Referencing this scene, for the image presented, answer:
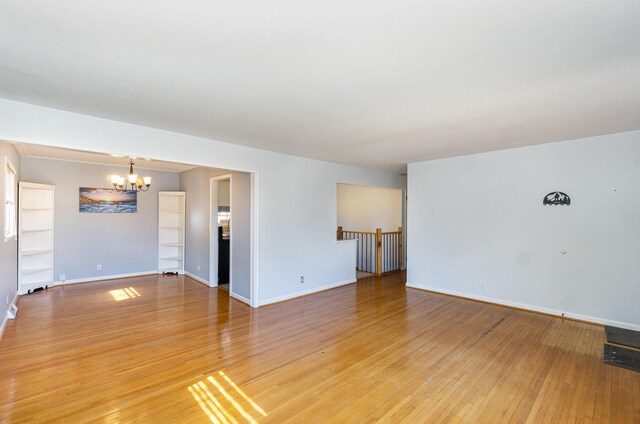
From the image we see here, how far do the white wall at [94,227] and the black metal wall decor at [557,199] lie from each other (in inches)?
296

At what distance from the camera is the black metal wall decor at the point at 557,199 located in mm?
4367

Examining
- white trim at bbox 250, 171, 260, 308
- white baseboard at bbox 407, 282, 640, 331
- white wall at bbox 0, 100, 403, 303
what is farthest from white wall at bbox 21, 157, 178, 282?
white baseboard at bbox 407, 282, 640, 331

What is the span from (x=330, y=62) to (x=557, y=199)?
4.29 metres

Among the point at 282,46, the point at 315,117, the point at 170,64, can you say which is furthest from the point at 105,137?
the point at 282,46

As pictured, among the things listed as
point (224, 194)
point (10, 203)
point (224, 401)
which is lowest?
point (224, 401)

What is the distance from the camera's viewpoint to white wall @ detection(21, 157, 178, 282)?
6.05 m

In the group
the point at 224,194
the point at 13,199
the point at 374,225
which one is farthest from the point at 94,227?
the point at 374,225

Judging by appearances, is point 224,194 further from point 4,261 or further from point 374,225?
point 374,225

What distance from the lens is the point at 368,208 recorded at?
916 cm

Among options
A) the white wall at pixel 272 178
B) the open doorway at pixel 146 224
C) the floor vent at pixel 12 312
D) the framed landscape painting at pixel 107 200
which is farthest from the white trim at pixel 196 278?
the floor vent at pixel 12 312

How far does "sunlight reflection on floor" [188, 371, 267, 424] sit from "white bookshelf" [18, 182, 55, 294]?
203 inches

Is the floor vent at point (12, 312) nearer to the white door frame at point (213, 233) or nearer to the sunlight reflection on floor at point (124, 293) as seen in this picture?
the sunlight reflection on floor at point (124, 293)

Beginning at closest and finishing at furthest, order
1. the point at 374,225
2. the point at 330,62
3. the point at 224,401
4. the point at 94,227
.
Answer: the point at 330,62 → the point at 224,401 → the point at 94,227 → the point at 374,225

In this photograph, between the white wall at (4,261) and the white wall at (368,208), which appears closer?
the white wall at (4,261)
